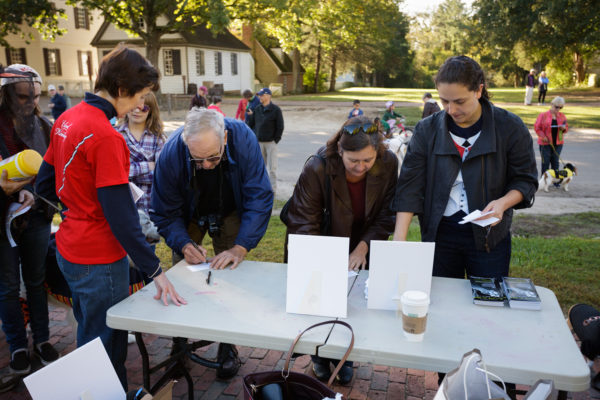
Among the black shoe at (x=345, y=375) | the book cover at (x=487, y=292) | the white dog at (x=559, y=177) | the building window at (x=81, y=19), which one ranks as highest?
the building window at (x=81, y=19)

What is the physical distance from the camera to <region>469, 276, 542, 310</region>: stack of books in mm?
2199

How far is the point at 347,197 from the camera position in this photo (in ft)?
9.48

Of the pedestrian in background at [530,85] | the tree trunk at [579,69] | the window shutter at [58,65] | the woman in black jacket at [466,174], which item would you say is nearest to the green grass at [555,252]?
the woman in black jacket at [466,174]

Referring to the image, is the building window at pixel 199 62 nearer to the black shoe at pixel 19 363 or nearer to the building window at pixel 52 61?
the building window at pixel 52 61

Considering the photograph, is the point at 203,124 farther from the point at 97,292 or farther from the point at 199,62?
the point at 199,62

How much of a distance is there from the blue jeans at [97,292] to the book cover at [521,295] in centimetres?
186

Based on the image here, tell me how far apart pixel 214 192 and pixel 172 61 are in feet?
100.0

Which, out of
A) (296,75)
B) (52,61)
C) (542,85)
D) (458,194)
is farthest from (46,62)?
(458,194)

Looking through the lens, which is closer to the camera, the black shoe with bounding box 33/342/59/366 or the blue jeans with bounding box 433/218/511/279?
the blue jeans with bounding box 433/218/511/279

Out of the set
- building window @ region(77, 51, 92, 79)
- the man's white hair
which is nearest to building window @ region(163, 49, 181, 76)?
building window @ region(77, 51, 92, 79)

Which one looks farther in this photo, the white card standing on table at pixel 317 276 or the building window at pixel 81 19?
the building window at pixel 81 19

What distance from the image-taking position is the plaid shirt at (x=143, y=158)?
3.67 meters

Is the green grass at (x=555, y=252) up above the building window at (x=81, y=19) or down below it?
below

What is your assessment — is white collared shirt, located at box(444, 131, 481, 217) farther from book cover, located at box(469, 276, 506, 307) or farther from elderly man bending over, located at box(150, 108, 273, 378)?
elderly man bending over, located at box(150, 108, 273, 378)
